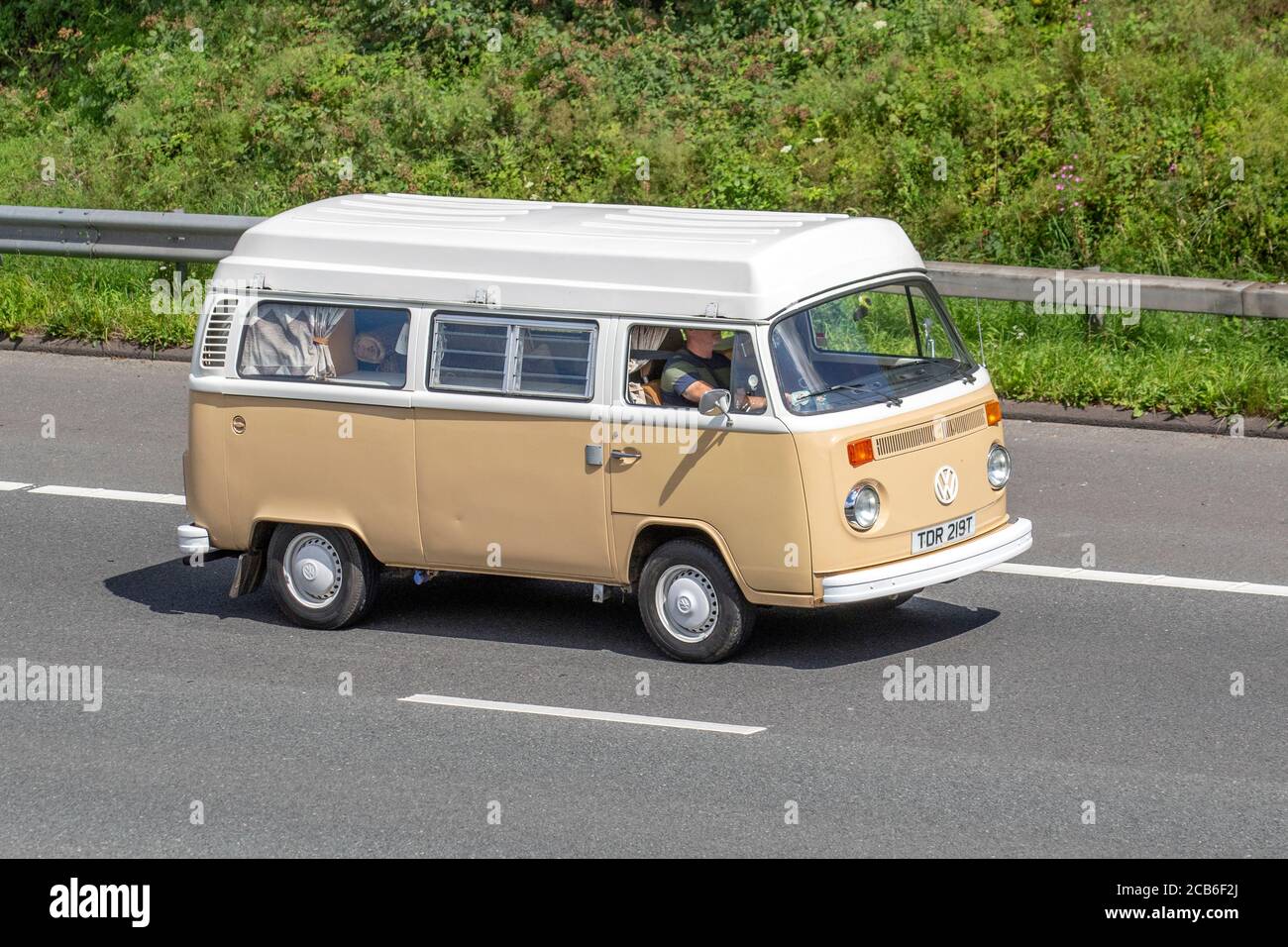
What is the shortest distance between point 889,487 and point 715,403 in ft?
3.01

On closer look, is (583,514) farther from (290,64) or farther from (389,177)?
(290,64)

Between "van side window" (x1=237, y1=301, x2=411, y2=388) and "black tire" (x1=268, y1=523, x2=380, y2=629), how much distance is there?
83 centimetres

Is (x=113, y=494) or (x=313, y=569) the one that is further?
(x=113, y=494)

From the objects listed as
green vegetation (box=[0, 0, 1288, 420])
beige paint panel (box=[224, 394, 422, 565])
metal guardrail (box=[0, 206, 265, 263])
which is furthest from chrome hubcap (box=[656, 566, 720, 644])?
metal guardrail (box=[0, 206, 265, 263])

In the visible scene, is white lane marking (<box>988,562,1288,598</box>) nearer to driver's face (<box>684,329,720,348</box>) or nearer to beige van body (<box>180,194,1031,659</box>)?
beige van body (<box>180,194,1031,659</box>)

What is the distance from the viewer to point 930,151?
1755cm

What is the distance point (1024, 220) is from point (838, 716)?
29.7ft

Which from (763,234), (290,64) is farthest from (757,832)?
(290,64)

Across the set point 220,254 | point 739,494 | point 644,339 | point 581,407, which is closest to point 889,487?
point 739,494

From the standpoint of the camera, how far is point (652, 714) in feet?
28.2

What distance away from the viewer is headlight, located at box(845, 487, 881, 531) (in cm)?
881

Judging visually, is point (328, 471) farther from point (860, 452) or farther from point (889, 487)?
point (889, 487)

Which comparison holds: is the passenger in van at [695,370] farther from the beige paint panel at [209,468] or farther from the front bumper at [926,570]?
the beige paint panel at [209,468]

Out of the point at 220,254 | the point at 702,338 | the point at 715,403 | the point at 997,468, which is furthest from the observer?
the point at 220,254
